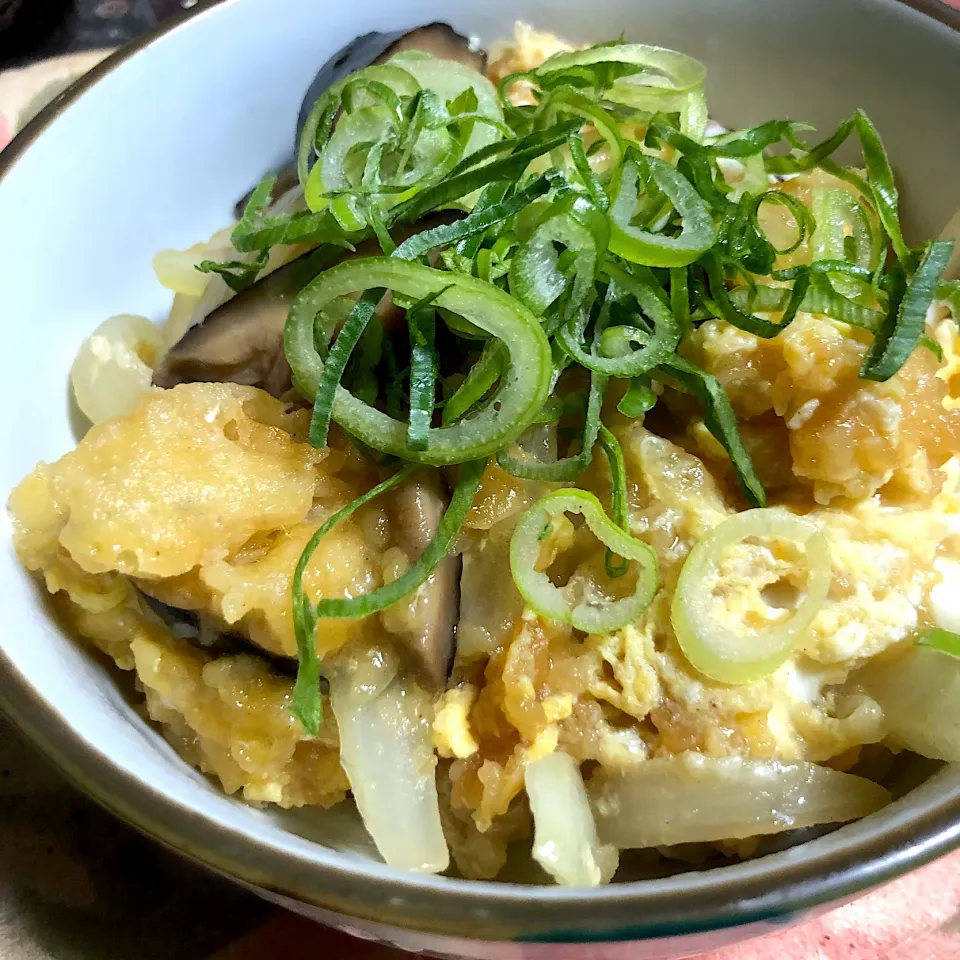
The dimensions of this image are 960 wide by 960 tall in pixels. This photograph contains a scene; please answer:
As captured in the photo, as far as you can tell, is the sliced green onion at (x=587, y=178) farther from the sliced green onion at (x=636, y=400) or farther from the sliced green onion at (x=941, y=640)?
the sliced green onion at (x=941, y=640)

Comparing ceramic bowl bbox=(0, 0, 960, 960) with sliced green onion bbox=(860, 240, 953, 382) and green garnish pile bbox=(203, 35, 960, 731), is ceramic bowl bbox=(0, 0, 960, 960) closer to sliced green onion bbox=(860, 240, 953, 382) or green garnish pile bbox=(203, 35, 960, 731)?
green garnish pile bbox=(203, 35, 960, 731)

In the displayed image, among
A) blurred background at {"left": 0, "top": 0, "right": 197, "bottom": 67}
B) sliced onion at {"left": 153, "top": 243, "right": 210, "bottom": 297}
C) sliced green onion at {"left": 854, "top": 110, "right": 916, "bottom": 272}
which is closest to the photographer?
sliced green onion at {"left": 854, "top": 110, "right": 916, "bottom": 272}

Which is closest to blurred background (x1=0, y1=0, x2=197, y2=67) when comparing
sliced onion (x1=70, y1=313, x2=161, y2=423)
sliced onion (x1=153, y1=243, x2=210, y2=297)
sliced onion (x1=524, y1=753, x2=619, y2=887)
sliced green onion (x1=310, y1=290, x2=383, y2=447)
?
sliced onion (x1=153, y1=243, x2=210, y2=297)

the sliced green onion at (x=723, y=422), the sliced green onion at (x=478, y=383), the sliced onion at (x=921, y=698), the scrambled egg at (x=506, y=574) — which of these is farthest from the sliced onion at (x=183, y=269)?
the sliced onion at (x=921, y=698)

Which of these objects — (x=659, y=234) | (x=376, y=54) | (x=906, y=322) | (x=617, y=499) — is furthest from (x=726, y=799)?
(x=376, y=54)

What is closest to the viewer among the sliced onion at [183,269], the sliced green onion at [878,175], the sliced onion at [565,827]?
the sliced onion at [565,827]

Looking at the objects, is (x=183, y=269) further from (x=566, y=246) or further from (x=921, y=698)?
(x=921, y=698)
